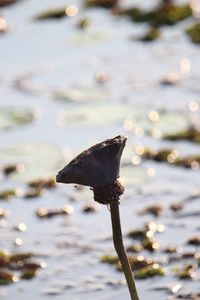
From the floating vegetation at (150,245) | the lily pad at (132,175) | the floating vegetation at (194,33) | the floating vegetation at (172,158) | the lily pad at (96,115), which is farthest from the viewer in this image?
the floating vegetation at (194,33)

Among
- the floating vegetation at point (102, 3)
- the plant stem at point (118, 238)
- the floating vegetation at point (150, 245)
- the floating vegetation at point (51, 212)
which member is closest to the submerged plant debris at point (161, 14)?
the floating vegetation at point (102, 3)

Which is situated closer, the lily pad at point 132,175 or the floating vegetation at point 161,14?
the lily pad at point 132,175

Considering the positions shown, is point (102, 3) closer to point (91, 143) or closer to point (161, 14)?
point (161, 14)

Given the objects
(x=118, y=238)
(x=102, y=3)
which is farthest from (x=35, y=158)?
(x=118, y=238)

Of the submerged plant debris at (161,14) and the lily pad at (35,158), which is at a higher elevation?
the submerged plant debris at (161,14)

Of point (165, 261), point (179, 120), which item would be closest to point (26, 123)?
point (179, 120)

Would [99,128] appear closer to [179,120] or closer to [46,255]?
[179,120]

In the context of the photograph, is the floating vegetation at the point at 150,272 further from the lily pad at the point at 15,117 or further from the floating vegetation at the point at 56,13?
the floating vegetation at the point at 56,13

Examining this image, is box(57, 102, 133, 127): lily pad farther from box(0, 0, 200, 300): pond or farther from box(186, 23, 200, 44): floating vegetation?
box(186, 23, 200, 44): floating vegetation

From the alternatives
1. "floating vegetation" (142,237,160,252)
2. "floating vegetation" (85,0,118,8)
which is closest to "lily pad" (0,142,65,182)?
"floating vegetation" (142,237,160,252)
